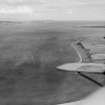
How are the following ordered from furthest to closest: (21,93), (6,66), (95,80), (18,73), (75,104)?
(6,66), (18,73), (95,80), (21,93), (75,104)

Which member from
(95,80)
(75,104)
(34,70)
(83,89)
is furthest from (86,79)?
(75,104)

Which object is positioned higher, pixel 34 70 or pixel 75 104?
pixel 75 104

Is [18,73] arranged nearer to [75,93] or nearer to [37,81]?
[37,81]

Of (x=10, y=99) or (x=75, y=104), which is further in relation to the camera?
(x=10, y=99)

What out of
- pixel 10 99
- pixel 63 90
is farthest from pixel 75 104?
pixel 63 90

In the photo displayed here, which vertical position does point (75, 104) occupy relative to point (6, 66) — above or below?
above

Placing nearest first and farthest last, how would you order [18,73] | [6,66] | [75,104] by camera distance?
[75,104], [18,73], [6,66]

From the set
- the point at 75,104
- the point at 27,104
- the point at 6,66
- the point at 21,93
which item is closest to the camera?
the point at 75,104

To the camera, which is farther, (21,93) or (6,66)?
(6,66)

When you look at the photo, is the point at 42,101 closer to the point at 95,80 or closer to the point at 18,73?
the point at 95,80
